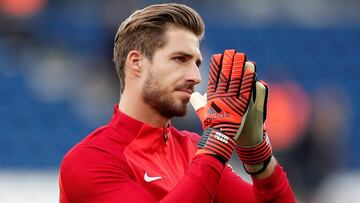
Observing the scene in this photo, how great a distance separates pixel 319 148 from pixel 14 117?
9.93 feet

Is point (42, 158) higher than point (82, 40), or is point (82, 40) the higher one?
point (82, 40)

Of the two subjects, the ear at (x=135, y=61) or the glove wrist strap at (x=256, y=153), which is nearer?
the glove wrist strap at (x=256, y=153)

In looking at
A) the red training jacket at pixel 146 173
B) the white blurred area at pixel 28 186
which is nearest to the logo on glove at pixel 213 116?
the red training jacket at pixel 146 173

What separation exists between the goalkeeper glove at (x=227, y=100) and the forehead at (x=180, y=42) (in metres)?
0.25

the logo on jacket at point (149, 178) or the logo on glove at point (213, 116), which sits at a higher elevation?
the logo on glove at point (213, 116)

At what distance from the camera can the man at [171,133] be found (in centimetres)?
286

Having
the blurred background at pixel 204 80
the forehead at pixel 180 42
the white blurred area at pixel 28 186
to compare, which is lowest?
the white blurred area at pixel 28 186

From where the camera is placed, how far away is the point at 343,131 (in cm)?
883

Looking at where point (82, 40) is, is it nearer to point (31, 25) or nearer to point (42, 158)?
point (31, 25)

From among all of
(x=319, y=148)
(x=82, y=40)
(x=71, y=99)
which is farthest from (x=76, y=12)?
(x=319, y=148)

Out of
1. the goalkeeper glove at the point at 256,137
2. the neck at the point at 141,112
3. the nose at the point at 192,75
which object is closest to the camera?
the goalkeeper glove at the point at 256,137

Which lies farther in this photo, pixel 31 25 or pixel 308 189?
pixel 31 25

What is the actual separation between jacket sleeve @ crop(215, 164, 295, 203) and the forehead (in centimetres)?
48

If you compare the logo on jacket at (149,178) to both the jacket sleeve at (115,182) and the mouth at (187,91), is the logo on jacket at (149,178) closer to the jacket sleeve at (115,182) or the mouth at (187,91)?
the jacket sleeve at (115,182)
